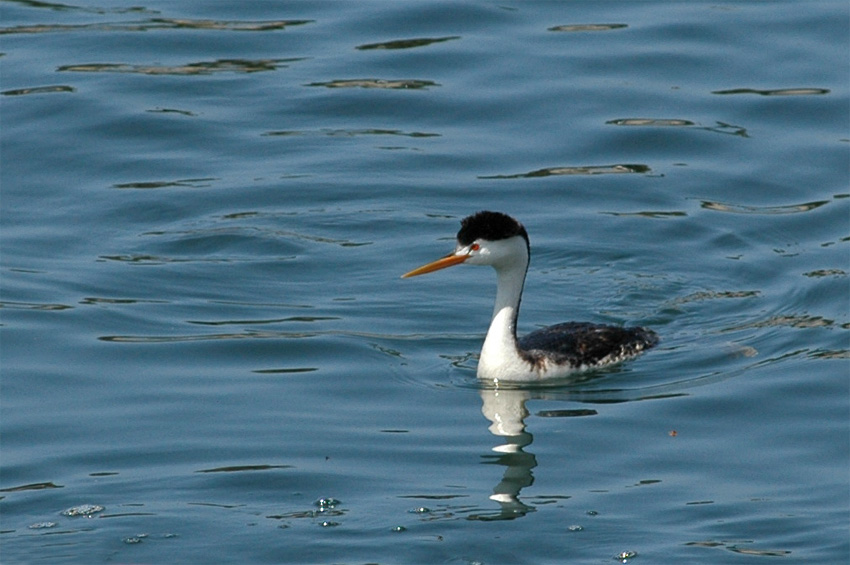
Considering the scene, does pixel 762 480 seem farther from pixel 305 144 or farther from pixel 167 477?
pixel 305 144

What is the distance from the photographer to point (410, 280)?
54.5 ft

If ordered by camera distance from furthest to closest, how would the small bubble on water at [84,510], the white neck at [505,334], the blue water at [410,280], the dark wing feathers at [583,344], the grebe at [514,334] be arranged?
the dark wing feathers at [583,344] < the white neck at [505,334] < the grebe at [514,334] < the blue water at [410,280] < the small bubble on water at [84,510]

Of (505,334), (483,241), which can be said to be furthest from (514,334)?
(483,241)

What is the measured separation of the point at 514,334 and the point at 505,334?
0.11 meters

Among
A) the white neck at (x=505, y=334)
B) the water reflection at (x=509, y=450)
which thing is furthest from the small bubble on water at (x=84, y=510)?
the white neck at (x=505, y=334)

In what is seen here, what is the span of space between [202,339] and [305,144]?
5.76 metres

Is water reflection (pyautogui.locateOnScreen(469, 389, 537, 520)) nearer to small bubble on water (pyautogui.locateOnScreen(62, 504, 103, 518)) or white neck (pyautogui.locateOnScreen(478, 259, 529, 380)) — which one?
white neck (pyautogui.locateOnScreen(478, 259, 529, 380))

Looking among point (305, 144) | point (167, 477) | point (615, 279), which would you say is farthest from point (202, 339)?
point (305, 144)

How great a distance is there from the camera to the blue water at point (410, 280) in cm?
1139

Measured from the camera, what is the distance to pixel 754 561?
35.0 feet

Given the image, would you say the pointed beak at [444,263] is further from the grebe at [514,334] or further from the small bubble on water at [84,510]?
the small bubble on water at [84,510]

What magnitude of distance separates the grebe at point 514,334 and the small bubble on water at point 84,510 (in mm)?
3326

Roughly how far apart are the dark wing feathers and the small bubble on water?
413 cm

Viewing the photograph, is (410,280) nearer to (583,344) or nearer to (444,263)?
(583,344)
